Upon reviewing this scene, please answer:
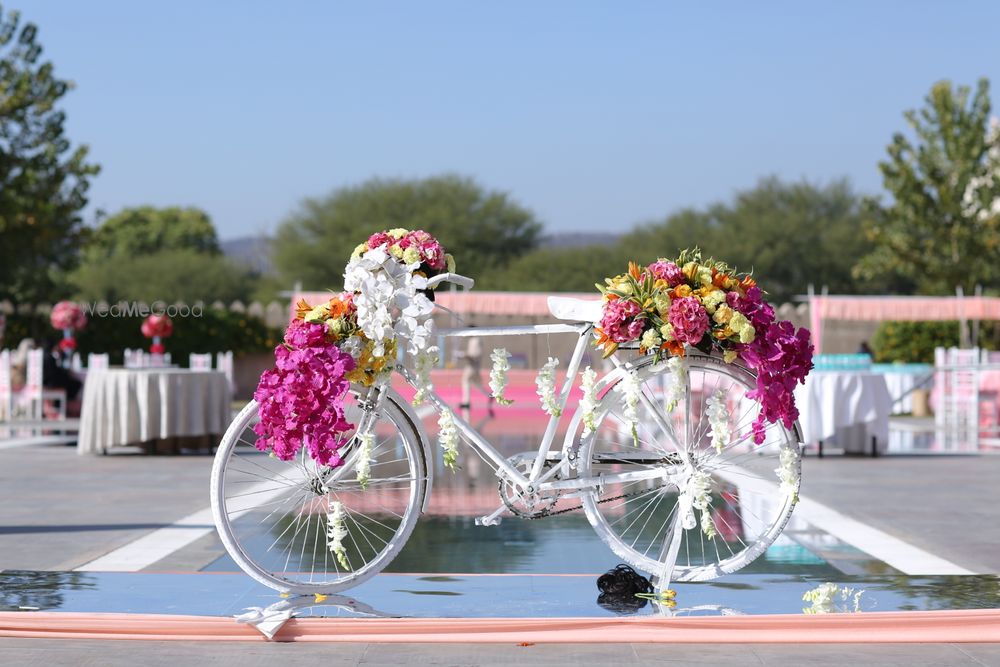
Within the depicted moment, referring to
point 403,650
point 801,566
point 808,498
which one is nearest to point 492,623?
point 403,650

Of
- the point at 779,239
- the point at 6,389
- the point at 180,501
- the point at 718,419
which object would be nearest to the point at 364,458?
the point at 718,419

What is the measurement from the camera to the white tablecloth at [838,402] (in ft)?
43.3

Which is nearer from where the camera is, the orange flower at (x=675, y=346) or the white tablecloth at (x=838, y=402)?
the orange flower at (x=675, y=346)

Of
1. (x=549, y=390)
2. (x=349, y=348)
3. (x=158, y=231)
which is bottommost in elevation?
(x=549, y=390)

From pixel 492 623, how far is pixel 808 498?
5236 mm

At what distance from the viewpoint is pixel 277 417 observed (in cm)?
493

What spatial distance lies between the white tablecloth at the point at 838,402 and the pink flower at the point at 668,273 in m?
8.17

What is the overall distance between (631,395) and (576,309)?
1.26ft

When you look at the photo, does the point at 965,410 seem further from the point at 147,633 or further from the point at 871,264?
the point at 871,264

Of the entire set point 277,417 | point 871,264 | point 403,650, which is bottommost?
point 403,650

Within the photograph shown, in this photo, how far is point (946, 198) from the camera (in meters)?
32.2

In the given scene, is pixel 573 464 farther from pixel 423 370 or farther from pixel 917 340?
pixel 917 340

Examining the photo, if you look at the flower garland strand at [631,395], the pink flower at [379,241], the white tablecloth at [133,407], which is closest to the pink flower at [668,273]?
the flower garland strand at [631,395]

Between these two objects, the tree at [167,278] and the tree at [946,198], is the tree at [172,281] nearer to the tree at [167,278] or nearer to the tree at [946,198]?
the tree at [167,278]
